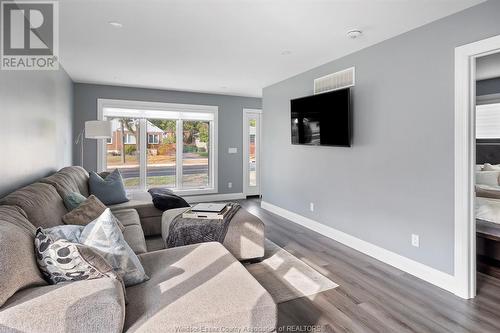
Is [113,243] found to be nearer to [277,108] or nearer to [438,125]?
[438,125]

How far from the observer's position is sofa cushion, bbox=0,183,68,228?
2.01 metres

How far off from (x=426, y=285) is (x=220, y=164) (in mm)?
4910

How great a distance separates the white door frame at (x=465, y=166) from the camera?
A: 2.55 metres

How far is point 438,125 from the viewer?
2811 mm

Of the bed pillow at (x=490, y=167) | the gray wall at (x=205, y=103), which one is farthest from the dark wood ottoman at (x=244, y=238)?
the bed pillow at (x=490, y=167)

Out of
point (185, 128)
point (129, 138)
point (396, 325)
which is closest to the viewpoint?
point (396, 325)

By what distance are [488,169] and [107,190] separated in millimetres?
5721

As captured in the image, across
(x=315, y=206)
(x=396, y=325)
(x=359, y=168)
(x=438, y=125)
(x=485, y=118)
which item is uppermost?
(x=485, y=118)

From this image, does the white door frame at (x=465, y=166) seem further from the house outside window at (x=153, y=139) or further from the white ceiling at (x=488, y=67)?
the house outside window at (x=153, y=139)

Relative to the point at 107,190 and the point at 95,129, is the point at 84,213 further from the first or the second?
the point at 95,129

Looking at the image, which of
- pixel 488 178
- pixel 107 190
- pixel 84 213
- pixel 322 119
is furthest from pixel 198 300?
pixel 488 178

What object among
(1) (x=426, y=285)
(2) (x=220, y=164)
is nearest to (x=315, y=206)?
(1) (x=426, y=285)

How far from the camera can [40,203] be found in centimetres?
221

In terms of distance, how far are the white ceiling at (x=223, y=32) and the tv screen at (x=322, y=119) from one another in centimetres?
54
